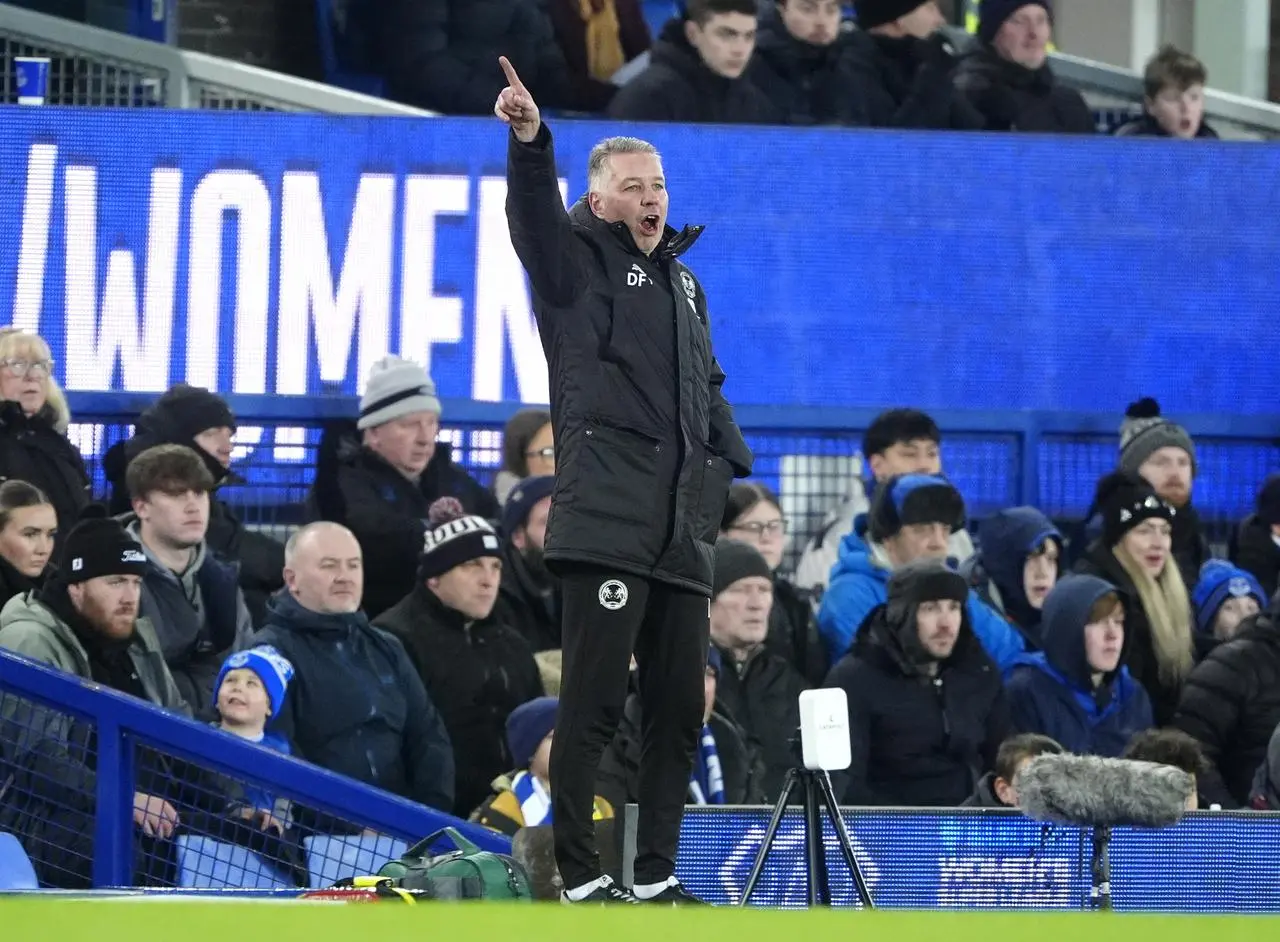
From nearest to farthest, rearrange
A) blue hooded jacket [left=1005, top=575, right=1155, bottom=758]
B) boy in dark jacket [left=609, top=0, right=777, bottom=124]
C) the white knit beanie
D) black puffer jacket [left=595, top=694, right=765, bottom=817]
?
black puffer jacket [left=595, top=694, right=765, bottom=817] < blue hooded jacket [left=1005, top=575, right=1155, bottom=758] < the white knit beanie < boy in dark jacket [left=609, top=0, right=777, bottom=124]

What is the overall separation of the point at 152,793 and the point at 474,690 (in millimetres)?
1493

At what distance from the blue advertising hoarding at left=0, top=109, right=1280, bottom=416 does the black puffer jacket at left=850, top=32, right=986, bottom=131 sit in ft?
2.25

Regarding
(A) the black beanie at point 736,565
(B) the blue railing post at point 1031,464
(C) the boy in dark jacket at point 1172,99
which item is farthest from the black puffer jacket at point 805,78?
(A) the black beanie at point 736,565

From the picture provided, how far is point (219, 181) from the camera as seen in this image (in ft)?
33.1

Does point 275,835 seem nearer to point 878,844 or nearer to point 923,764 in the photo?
point 878,844

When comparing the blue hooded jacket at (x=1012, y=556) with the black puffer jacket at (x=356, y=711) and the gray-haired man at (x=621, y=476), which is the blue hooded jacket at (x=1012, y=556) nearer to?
the black puffer jacket at (x=356, y=711)

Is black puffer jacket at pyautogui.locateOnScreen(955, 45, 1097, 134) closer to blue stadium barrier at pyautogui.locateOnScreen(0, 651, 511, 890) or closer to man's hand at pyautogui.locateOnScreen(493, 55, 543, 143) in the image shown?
blue stadium barrier at pyautogui.locateOnScreen(0, 651, 511, 890)

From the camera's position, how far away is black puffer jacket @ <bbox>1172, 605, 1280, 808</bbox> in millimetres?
8203

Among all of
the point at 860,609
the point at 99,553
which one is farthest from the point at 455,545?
the point at 860,609

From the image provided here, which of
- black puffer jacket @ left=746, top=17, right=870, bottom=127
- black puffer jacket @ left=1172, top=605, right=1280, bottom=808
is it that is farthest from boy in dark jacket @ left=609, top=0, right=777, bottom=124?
black puffer jacket @ left=1172, top=605, right=1280, bottom=808

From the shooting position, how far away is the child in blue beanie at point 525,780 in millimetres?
7035

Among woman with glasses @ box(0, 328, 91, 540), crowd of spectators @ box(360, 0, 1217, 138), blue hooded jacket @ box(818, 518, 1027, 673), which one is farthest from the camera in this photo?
crowd of spectators @ box(360, 0, 1217, 138)

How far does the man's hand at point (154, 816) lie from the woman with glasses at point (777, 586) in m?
2.36

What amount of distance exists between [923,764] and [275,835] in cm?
213
